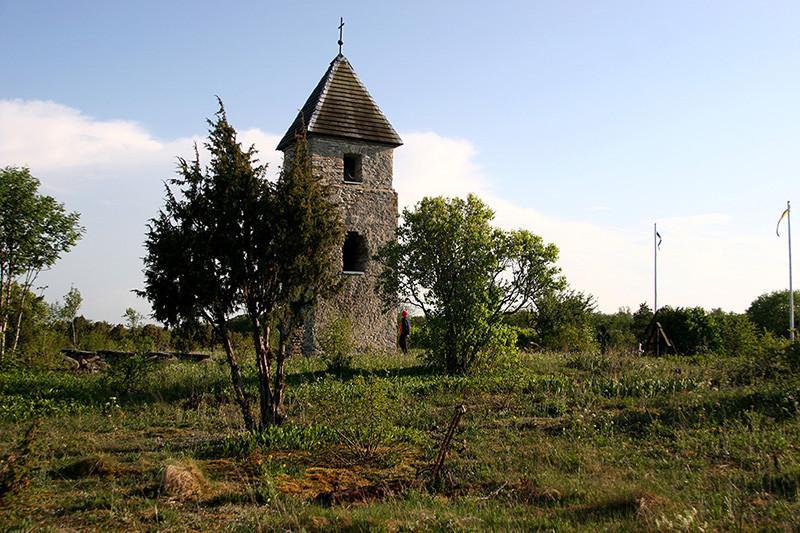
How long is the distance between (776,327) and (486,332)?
27.4 metres

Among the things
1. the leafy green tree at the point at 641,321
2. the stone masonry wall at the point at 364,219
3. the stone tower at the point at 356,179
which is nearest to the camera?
the stone masonry wall at the point at 364,219

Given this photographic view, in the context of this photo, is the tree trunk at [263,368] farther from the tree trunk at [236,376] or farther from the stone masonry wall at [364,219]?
the stone masonry wall at [364,219]

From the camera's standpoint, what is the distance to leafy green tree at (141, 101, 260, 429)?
9336 millimetres

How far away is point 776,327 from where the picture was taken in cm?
3675

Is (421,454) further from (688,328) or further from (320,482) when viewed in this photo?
(688,328)

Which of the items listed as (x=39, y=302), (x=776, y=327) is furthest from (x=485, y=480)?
(x=776, y=327)

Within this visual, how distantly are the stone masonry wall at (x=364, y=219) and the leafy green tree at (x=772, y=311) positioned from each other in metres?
23.6

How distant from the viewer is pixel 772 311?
39.0 metres

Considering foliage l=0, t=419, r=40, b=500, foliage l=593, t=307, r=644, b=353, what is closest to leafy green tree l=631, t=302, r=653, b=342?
foliage l=593, t=307, r=644, b=353

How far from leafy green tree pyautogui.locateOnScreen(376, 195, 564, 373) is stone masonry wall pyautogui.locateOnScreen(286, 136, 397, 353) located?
14.5ft

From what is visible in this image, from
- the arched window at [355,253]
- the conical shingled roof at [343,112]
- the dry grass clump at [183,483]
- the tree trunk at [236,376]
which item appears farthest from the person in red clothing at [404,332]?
the dry grass clump at [183,483]

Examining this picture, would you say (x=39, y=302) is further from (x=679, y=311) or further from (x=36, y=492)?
(x=679, y=311)

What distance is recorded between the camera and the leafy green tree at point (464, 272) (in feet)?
53.3

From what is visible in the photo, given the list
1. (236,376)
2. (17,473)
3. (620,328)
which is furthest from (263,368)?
(620,328)
